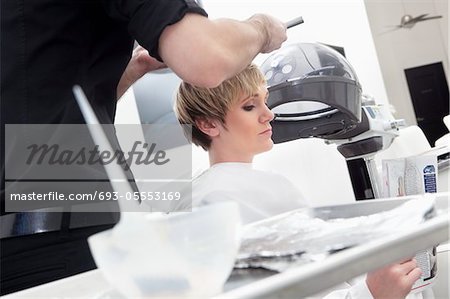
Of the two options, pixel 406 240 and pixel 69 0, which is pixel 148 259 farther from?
pixel 69 0

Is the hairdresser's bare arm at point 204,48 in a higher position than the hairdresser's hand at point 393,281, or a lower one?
higher

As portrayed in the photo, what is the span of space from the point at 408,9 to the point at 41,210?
323 inches

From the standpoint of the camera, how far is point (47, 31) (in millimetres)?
1014

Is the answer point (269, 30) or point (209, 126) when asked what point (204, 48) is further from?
point (209, 126)

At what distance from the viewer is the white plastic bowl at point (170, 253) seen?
45 cm

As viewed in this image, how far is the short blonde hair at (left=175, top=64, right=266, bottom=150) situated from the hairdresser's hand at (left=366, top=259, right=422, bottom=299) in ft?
2.48

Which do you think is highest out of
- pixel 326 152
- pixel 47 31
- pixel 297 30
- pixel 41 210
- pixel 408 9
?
pixel 47 31

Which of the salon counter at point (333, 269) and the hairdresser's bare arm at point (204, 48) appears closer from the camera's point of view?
the salon counter at point (333, 269)

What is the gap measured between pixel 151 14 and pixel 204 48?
11 cm

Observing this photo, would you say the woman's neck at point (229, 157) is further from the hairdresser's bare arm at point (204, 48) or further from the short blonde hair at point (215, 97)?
the hairdresser's bare arm at point (204, 48)

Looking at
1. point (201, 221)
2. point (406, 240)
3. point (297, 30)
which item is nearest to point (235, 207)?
point (201, 221)

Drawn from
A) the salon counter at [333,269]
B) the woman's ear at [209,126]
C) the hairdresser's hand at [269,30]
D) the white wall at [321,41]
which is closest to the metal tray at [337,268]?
the salon counter at [333,269]

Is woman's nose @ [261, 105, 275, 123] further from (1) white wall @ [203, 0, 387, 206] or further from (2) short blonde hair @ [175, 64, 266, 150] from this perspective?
(1) white wall @ [203, 0, 387, 206]

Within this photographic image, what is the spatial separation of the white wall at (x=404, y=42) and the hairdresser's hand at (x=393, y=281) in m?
7.55
